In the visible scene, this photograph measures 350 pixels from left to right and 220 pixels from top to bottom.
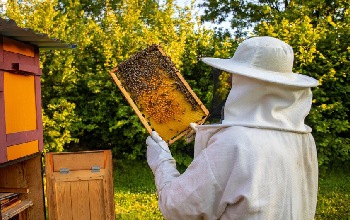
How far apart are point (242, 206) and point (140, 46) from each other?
657 centimetres

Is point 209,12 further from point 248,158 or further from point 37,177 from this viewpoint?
point 248,158

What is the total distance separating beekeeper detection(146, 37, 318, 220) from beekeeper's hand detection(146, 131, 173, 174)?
0.19 metres

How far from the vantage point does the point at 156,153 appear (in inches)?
79.7

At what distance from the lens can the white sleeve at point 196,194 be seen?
4.97 ft

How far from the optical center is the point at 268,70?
63.9 inches

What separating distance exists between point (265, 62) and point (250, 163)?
371 mm

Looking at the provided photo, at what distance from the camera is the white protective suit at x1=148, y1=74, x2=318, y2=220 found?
1.51 m

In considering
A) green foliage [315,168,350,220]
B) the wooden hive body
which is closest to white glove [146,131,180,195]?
the wooden hive body

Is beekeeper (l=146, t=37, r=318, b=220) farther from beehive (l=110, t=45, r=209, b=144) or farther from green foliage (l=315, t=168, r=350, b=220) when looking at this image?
green foliage (l=315, t=168, r=350, b=220)

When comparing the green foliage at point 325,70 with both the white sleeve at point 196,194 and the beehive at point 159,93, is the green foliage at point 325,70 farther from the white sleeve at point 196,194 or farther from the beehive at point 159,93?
the white sleeve at point 196,194

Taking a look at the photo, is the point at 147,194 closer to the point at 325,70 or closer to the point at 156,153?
the point at 325,70

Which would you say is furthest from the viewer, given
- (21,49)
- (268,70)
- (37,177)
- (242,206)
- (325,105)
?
(325,105)

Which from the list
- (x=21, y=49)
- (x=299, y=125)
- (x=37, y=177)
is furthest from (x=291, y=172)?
(x=37, y=177)

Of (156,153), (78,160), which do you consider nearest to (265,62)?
(156,153)
